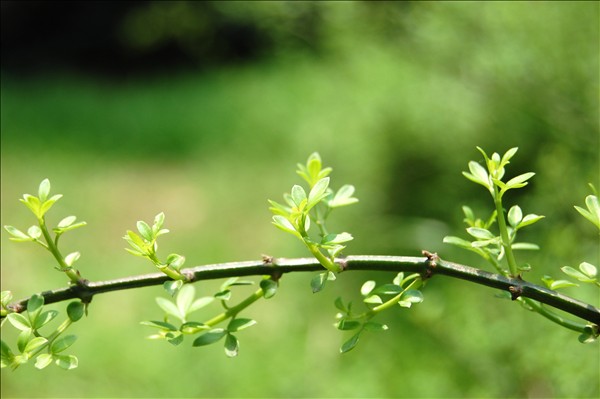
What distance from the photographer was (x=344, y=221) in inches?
74.9

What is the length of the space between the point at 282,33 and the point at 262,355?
2.74 ft

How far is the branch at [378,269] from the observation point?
14.6 inches

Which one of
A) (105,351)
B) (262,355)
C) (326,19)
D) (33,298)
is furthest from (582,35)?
(105,351)

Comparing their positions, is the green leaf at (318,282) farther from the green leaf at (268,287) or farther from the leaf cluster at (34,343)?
the leaf cluster at (34,343)

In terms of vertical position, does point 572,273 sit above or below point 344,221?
above

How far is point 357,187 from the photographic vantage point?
2043 mm

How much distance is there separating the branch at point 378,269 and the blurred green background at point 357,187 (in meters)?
0.50

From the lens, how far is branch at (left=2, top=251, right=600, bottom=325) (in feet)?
1.22

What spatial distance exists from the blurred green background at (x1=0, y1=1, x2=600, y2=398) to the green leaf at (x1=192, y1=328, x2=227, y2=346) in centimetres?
55

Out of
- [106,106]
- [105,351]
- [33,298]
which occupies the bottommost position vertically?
[105,351]

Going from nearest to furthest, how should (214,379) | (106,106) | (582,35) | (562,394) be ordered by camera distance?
1. (562,394)
2. (582,35)
3. (214,379)
4. (106,106)

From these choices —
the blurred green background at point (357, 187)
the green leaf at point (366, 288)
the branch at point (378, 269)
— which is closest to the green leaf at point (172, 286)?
the branch at point (378, 269)

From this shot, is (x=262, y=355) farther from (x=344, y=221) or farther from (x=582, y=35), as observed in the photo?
(x=582, y=35)

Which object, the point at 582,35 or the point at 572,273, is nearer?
the point at 572,273
